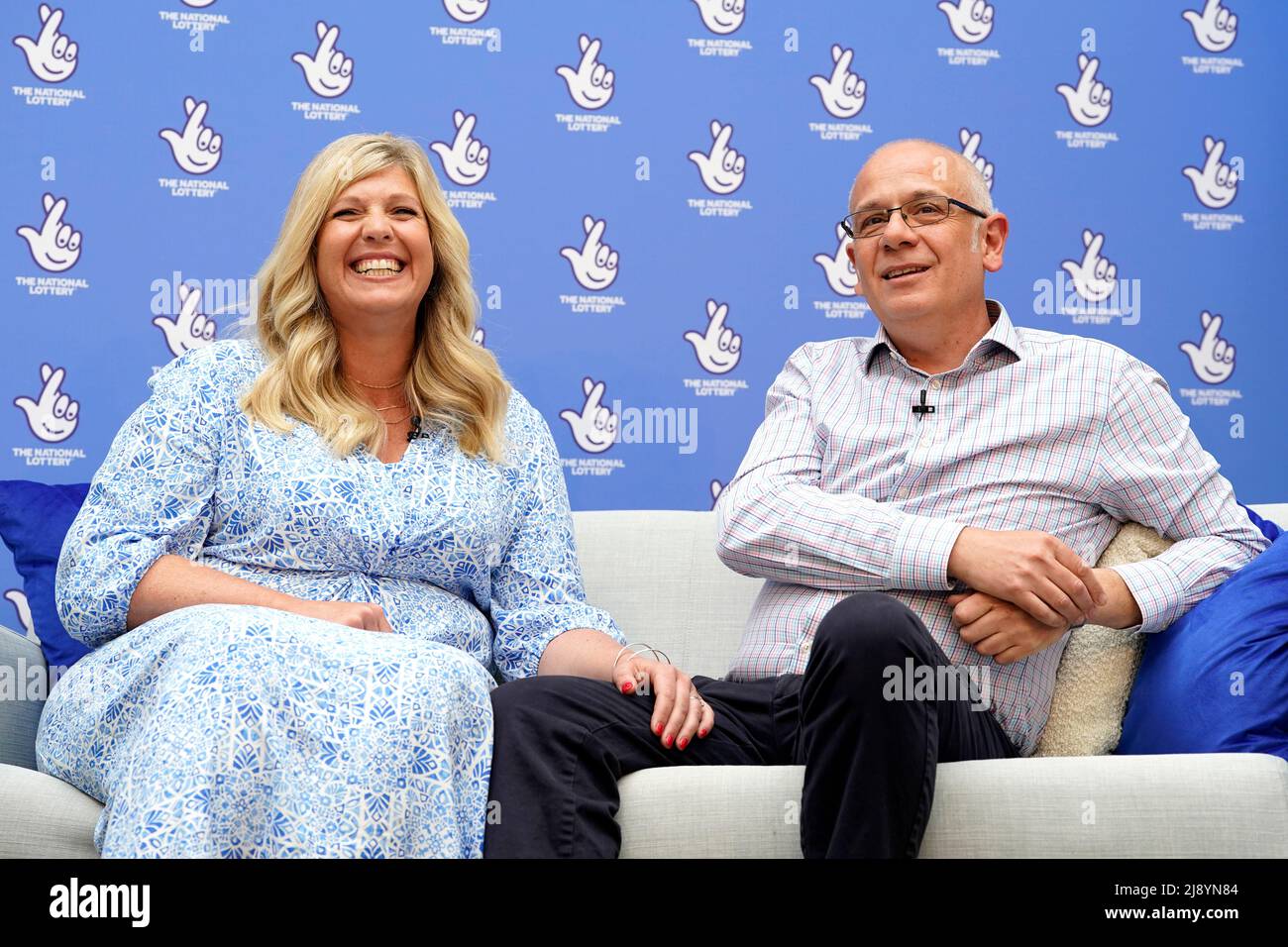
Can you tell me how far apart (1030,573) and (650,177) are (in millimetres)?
1551

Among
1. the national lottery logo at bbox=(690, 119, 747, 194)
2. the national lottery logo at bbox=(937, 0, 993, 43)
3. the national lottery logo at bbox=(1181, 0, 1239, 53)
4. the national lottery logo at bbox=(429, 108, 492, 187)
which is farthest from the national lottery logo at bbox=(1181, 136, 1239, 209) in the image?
the national lottery logo at bbox=(429, 108, 492, 187)

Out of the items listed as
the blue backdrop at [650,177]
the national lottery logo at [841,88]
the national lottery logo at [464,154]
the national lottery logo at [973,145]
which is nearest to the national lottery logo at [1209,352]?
the blue backdrop at [650,177]

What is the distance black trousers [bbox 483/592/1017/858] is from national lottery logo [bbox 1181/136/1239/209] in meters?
1.85

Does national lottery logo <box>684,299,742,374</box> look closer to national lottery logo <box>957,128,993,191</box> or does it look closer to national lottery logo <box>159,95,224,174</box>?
national lottery logo <box>957,128,993,191</box>

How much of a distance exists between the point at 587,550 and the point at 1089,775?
1.05 m

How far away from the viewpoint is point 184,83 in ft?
9.20

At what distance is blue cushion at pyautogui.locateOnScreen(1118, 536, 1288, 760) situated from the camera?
163 centimetres

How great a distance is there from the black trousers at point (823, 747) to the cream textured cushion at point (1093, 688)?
0.18m

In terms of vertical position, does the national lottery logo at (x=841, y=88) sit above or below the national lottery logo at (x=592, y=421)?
above

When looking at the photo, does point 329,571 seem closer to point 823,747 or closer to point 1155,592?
point 823,747

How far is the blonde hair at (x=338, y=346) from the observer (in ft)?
6.36

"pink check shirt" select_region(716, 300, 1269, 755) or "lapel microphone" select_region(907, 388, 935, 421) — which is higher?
"lapel microphone" select_region(907, 388, 935, 421)

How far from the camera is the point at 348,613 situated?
1670 millimetres

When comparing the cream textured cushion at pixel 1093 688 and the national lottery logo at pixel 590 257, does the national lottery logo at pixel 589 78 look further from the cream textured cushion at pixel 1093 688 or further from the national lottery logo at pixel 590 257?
the cream textured cushion at pixel 1093 688
